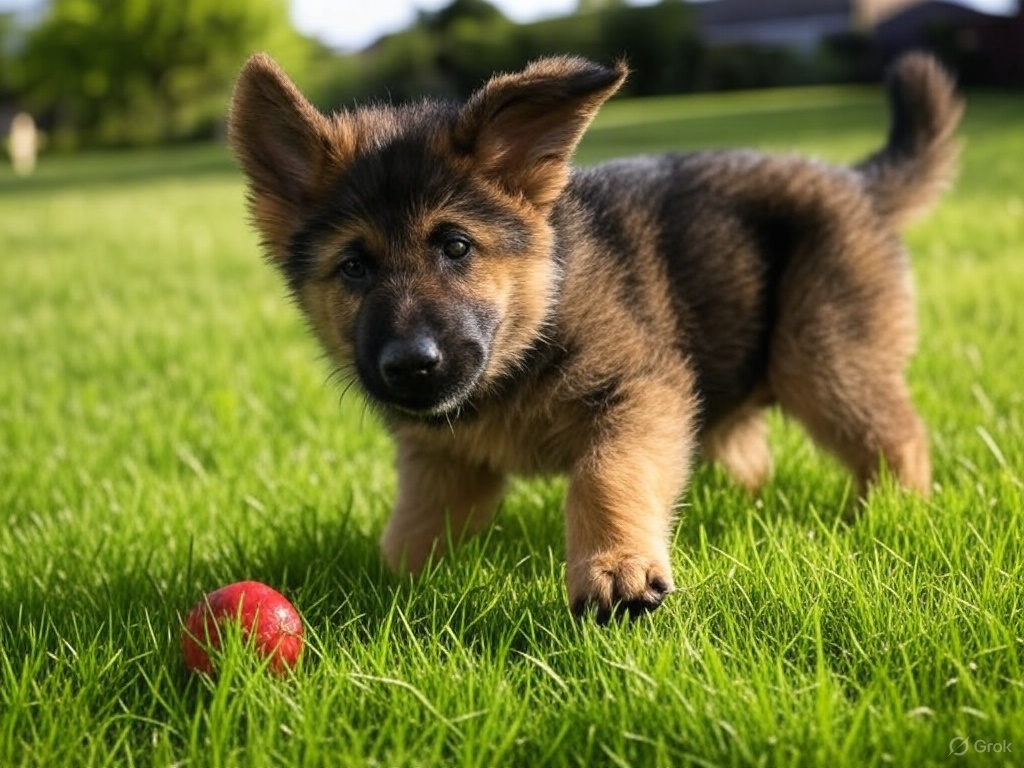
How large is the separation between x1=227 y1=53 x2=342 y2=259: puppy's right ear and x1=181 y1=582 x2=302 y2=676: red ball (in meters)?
1.16

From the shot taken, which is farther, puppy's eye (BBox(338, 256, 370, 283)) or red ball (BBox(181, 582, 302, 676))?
puppy's eye (BBox(338, 256, 370, 283))

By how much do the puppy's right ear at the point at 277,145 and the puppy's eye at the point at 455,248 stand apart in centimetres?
46

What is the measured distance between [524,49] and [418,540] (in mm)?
45962

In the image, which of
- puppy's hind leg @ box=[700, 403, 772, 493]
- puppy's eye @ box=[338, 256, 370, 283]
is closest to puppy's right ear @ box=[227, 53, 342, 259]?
puppy's eye @ box=[338, 256, 370, 283]

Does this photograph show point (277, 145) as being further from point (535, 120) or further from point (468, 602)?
point (468, 602)

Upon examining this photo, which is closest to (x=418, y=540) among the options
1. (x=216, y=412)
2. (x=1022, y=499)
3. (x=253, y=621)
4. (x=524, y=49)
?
(x=253, y=621)

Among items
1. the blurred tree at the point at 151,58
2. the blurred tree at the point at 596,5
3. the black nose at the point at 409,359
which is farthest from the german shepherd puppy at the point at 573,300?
the blurred tree at the point at 151,58

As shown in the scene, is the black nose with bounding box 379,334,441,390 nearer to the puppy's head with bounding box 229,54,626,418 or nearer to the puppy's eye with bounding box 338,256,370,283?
the puppy's head with bounding box 229,54,626,418

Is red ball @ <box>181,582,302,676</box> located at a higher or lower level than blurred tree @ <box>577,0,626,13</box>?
lower

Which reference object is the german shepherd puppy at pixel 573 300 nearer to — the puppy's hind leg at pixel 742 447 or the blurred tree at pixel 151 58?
the puppy's hind leg at pixel 742 447

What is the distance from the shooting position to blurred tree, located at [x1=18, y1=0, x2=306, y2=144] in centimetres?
5753

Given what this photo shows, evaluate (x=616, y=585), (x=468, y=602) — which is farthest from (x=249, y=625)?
(x=616, y=585)

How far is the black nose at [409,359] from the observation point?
2920 mm

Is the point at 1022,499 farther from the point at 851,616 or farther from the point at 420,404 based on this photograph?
the point at 420,404
